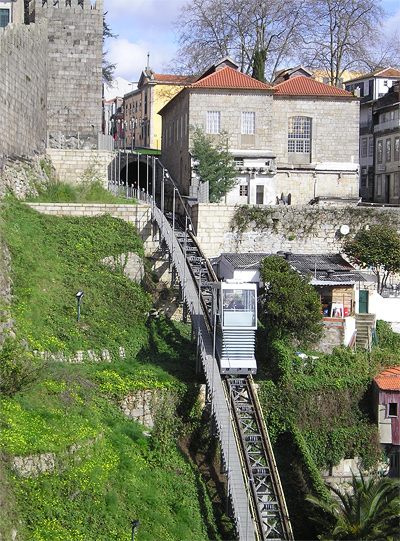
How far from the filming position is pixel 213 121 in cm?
4238

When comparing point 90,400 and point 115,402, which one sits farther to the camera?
point 115,402

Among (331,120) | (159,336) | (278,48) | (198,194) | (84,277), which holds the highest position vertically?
(278,48)

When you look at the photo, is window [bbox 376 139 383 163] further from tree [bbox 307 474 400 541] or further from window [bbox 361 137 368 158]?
tree [bbox 307 474 400 541]

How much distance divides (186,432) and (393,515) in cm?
749

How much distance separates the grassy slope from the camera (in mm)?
21281

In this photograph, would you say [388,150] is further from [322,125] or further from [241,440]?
[241,440]

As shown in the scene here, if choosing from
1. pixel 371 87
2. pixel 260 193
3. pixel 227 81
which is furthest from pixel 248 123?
pixel 371 87

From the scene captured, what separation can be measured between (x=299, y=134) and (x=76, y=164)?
1230 centimetres

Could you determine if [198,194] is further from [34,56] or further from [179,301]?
[34,56]


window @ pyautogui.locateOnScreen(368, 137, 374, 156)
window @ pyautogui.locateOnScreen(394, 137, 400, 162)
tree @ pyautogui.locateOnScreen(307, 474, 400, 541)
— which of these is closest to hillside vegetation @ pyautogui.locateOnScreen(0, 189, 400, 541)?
tree @ pyautogui.locateOnScreen(307, 474, 400, 541)

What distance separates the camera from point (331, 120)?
43.9 m

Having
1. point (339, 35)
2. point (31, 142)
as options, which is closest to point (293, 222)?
point (31, 142)

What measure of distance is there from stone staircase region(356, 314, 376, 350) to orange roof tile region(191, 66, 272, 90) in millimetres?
14786

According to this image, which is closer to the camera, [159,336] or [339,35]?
[159,336]
